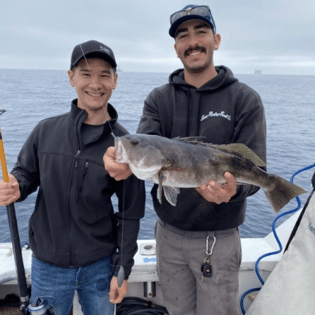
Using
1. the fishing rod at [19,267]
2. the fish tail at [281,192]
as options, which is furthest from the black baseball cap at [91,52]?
the fish tail at [281,192]

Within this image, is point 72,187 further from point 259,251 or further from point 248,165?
point 259,251

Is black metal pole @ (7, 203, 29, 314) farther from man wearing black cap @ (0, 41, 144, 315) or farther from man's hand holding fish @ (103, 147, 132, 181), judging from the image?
man's hand holding fish @ (103, 147, 132, 181)

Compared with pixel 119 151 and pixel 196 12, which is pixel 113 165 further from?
pixel 196 12

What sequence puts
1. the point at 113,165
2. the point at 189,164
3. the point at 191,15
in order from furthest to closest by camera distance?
the point at 191,15, the point at 189,164, the point at 113,165

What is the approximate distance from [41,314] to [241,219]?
230 cm

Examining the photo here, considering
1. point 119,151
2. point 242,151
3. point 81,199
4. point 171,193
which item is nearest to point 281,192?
point 242,151

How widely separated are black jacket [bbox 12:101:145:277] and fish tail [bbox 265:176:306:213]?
1.32 m

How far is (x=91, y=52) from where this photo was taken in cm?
318

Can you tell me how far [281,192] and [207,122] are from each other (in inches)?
41.1

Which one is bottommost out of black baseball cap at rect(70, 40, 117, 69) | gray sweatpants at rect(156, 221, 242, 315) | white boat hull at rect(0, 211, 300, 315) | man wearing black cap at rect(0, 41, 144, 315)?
white boat hull at rect(0, 211, 300, 315)

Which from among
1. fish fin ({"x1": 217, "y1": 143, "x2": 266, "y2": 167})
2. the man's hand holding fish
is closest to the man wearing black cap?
the man's hand holding fish

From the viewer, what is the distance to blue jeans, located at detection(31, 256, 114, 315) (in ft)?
10.3

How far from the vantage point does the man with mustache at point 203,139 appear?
327cm

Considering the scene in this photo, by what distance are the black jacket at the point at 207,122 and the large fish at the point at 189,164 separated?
0.78ft
